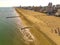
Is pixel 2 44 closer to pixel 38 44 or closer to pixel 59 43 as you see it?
pixel 38 44

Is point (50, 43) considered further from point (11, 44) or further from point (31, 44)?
point (11, 44)

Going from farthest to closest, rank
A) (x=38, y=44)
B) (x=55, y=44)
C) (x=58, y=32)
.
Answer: (x=58, y=32)
(x=38, y=44)
(x=55, y=44)

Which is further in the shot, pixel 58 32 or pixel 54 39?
pixel 58 32
